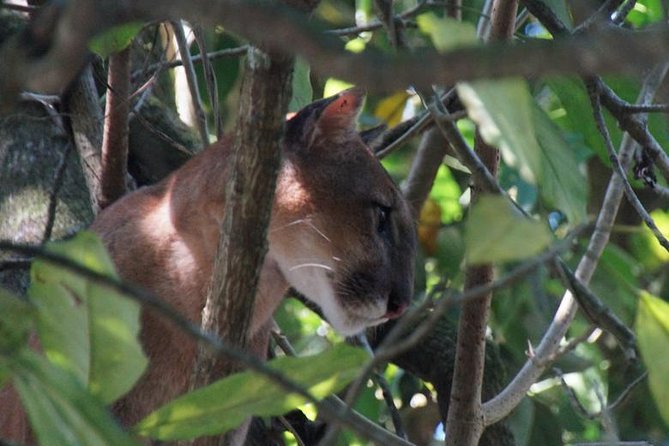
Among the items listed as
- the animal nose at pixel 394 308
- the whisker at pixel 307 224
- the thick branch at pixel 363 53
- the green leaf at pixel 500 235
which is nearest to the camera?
the thick branch at pixel 363 53

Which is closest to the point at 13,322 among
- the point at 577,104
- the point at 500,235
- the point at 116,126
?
the point at 500,235

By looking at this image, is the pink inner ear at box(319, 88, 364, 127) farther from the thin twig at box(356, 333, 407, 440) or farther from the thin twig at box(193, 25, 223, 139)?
the thin twig at box(356, 333, 407, 440)

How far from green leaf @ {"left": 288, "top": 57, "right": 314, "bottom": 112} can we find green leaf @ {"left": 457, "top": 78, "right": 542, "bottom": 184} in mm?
1671

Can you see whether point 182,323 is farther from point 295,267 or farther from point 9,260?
point 9,260

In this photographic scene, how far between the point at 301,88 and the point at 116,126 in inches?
21.6

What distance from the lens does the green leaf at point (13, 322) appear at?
1.25 m

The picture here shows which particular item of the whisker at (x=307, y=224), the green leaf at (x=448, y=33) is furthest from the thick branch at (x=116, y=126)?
the green leaf at (x=448, y=33)

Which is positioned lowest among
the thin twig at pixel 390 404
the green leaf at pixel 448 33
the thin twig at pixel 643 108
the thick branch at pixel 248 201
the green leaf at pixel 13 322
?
the thin twig at pixel 390 404

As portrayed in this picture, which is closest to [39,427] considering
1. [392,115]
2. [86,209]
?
[86,209]

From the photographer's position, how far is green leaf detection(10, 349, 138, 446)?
1.15m

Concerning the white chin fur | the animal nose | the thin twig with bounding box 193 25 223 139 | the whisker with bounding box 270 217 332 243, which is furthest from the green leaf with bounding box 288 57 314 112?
the animal nose

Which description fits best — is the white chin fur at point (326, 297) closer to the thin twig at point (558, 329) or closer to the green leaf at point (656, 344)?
the thin twig at point (558, 329)

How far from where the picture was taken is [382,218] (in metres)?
3.05

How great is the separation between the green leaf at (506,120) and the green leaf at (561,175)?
337mm
